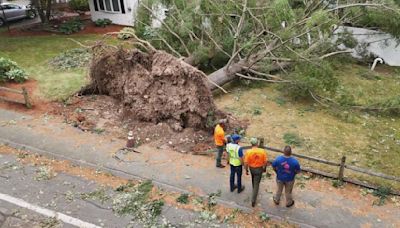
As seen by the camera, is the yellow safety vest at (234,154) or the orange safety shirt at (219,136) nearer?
the yellow safety vest at (234,154)

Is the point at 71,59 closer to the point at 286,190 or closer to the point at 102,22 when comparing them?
the point at 102,22

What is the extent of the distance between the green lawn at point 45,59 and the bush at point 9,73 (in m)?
0.64

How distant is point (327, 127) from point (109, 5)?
659 inches

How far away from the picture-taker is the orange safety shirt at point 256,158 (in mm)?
7824

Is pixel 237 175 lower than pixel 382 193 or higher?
higher

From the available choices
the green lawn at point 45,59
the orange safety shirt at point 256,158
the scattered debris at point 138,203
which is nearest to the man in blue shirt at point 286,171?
the orange safety shirt at point 256,158

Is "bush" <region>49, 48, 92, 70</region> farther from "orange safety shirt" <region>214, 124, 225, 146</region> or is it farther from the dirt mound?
"orange safety shirt" <region>214, 124, 225, 146</region>

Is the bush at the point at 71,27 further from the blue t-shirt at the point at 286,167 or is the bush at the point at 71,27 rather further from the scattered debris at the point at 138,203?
the blue t-shirt at the point at 286,167

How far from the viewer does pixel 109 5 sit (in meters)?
23.6

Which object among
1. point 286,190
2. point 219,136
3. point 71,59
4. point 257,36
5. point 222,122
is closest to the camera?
point 286,190

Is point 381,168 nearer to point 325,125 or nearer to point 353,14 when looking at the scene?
point 325,125

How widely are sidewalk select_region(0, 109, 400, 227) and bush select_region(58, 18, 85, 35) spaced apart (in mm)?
11184

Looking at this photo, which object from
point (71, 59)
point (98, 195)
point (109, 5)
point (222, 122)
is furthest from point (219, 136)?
point (109, 5)

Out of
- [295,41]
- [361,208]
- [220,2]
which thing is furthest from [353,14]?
[361,208]
